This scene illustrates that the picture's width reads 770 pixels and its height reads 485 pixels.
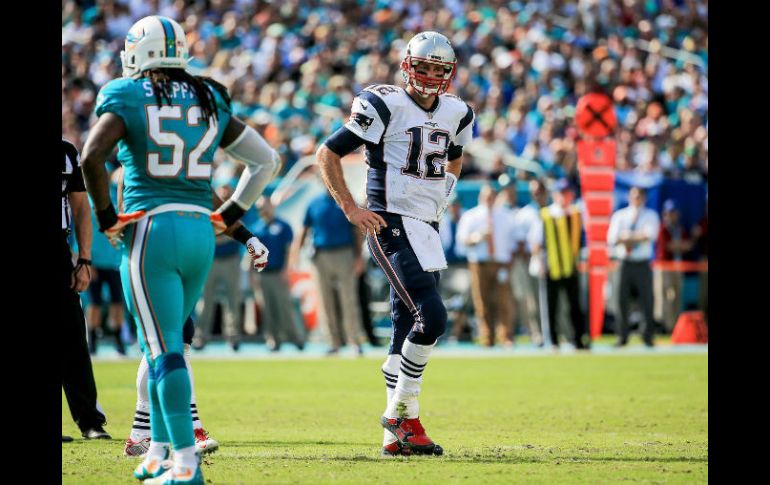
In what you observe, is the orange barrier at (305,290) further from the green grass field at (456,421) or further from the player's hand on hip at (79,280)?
the player's hand on hip at (79,280)

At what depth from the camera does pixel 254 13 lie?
2514 centimetres

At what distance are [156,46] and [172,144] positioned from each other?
494mm

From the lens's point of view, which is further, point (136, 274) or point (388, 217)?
point (388, 217)

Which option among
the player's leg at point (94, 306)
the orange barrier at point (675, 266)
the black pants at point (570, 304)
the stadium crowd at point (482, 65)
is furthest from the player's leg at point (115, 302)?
the orange barrier at point (675, 266)

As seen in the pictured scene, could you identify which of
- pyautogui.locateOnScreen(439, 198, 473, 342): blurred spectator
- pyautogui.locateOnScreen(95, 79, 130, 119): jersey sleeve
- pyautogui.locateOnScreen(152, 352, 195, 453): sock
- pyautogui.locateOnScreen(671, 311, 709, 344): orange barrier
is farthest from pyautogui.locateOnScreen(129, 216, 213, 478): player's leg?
pyautogui.locateOnScreen(671, 311, 709, 344): orange barrier

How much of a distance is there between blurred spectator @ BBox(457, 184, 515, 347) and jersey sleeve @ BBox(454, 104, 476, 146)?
9528 mm

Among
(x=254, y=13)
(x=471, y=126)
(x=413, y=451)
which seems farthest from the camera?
(x=254, y=13)

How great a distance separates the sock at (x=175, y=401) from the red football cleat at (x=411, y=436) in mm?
1821

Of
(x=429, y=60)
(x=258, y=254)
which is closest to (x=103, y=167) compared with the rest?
(x=258, y=254)

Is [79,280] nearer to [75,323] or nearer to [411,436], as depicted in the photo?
[75,323]

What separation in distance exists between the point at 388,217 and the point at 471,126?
840mm

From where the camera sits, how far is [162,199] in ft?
19.3
